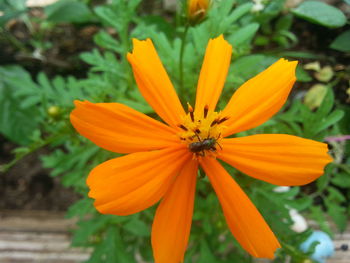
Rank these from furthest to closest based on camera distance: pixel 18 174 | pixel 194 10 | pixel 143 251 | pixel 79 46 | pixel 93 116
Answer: pixel 79 46, pixel 18 174, pixel 143 251, pixel 194 10, pixel 93 116

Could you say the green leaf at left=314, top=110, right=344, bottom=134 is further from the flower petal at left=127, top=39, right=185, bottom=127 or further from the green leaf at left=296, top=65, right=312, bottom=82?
the flower petal at left=127, top=39, right=185, bottom=127

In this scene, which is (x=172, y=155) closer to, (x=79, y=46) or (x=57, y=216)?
(x=57, y=216)

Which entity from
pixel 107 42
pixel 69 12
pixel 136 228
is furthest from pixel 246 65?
pixel 69 12

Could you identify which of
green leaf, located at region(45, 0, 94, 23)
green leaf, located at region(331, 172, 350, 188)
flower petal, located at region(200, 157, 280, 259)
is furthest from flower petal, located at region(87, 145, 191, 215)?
green leaf, located at region(45, 0, 94, 23)

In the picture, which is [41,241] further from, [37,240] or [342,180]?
[342,180]

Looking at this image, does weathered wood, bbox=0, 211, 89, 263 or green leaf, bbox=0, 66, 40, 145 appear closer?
weathered wood, bbox=0, 211, 89, 263

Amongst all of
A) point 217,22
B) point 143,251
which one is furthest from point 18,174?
point 217,22
